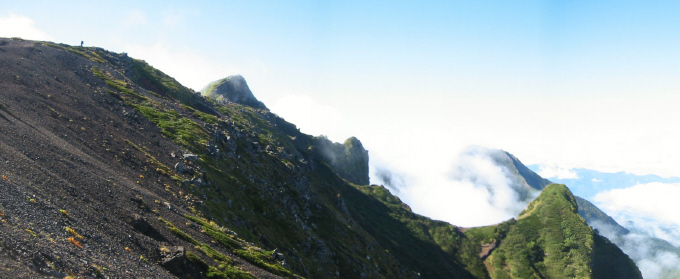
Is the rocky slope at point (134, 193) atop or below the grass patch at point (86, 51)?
below

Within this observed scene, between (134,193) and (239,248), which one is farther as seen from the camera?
(239,248)

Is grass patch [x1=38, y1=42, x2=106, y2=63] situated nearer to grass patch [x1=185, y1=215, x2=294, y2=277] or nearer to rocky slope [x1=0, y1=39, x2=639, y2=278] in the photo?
rocky slope [x1=0, y1=39, x2=639, y2=278]

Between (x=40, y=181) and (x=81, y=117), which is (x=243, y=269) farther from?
(x=81, y=117)

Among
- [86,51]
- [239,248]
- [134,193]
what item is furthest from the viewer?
[86,51]

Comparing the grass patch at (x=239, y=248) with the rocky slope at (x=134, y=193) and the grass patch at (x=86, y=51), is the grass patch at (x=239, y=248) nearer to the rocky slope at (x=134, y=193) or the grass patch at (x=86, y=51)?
the rocky slope at (x=134, y=193)

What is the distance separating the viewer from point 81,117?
76.6 m

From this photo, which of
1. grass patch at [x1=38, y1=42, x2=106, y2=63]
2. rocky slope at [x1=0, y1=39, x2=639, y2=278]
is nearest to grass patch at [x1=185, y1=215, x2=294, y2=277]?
rocky slope at [x1=0, y1=39, x2=639, y2=278]

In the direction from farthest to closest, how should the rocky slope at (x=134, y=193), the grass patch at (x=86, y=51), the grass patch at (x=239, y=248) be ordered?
the grass patch at (x=86, y=51) < the grass patch at (x=239, y=248) < the rocky slope at (x=134, y=193)

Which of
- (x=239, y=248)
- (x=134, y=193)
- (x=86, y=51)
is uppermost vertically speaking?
(x=86, y=51)

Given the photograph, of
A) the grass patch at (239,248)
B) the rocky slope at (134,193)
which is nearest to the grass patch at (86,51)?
the rocky slope at (134,193)

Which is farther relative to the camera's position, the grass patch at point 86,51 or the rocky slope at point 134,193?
the grass patch at point 86,51

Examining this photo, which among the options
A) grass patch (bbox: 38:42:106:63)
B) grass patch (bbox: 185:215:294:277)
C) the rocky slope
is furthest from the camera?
grass patch (bbox: 38:42:106:63)

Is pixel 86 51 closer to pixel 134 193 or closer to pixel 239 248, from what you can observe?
pixel 134 193

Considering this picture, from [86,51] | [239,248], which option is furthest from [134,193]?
[86,51]
